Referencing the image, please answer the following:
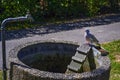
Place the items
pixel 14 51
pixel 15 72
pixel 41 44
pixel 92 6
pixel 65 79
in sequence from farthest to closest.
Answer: pixel 92 6 < pixel 41 44 < pixel 14 51 < pixel 15 72 < pixel 65 79

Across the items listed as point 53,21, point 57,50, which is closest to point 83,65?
point 57,50

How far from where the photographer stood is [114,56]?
8.84m

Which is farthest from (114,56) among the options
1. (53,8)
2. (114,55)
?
(53,8)

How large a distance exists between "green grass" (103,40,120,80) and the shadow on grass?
68.6 inches

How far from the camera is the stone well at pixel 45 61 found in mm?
4523

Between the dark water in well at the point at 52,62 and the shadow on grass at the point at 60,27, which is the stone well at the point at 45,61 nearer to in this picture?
the dark water in well at the point at 52,62

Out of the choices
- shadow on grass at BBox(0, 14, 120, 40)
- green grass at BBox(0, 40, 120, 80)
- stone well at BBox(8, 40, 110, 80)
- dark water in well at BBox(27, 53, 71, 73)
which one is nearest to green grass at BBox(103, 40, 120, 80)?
green grass at BBox(0, 40, 120, 80)

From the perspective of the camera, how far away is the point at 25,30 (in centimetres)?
1054

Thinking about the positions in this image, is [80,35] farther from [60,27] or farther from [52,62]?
[52,62]

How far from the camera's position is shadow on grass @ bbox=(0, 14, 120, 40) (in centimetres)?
1014

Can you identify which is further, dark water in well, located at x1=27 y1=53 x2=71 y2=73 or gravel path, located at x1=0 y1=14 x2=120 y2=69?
gravel path, located at x1=0 y1=14 x2=120 y2=69

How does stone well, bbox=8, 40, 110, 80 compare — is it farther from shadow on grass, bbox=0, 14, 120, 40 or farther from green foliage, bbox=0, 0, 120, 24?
green foliage, bbox=0, 0, 120, 24

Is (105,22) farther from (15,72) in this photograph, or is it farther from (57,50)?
(15,72)

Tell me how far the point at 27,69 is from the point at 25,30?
6033mm
